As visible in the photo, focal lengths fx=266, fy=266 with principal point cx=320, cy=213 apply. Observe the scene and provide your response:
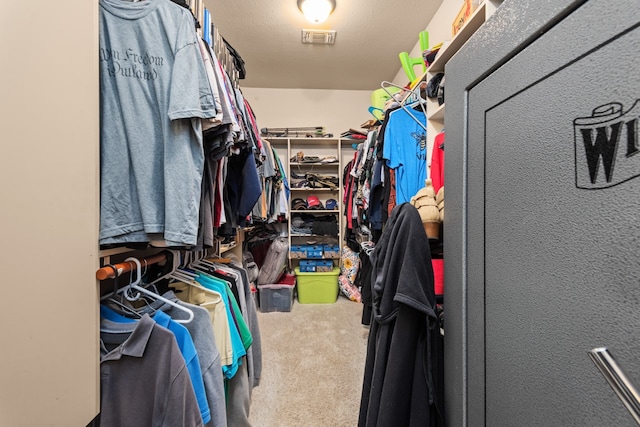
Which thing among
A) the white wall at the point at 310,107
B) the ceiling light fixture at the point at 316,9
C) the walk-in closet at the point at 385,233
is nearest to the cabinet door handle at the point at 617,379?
the walk-in closet at the point at 385,233

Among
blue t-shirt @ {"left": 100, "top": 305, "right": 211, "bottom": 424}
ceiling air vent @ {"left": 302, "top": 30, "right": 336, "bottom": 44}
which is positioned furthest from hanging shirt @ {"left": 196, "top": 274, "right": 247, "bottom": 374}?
ceiling air vent @ {"left": 302, "top": 30, "right": 336, "bottom": 44}

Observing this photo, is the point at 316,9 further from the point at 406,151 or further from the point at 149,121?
the point at 149,121

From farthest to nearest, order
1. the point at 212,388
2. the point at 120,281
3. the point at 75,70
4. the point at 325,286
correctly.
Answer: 1. the point at 325,286
2. the point at 120,281
3. the point at 212,388
4. the point at 75,70

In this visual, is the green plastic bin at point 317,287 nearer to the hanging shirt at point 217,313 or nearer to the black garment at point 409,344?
the hanging shirt at point 217,313

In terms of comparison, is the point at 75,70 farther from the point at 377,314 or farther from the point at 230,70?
the point at 377,314

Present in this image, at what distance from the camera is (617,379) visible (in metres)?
0.35

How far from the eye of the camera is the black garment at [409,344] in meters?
0.84

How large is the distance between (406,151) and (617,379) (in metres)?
1.57

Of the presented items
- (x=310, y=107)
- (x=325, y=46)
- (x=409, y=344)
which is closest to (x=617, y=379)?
(x=409, y=344)

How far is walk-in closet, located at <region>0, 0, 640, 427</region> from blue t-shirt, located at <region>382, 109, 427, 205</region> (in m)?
0.36

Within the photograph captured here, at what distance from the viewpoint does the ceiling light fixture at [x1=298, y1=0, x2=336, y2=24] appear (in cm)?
196

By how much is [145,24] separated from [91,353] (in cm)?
95

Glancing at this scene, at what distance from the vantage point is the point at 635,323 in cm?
35

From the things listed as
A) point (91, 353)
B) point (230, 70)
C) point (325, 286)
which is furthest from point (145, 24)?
point (325, 286)
